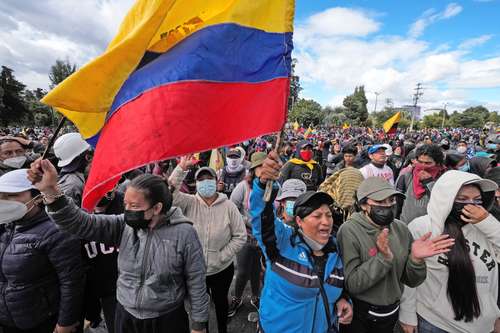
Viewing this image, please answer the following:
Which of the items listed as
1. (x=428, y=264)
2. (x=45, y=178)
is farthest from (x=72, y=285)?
(x=428, y=264)

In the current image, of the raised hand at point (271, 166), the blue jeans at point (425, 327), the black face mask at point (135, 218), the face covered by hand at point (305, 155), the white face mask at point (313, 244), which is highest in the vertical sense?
the raised hand at point (271, 166)

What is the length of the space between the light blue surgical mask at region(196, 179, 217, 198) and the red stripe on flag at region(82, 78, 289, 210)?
124 cm

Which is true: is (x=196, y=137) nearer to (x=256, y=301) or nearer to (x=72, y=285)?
(x=72, y=285)

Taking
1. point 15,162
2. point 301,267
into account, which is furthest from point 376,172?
point 15,162

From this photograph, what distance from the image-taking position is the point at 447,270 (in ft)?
6.82

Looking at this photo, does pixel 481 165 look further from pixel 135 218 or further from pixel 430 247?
pixel 135 218

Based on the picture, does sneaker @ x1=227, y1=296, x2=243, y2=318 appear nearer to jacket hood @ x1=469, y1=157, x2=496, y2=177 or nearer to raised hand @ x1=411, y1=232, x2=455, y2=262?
raised hand @ x1=411, y1=232, x2=455, y2=262

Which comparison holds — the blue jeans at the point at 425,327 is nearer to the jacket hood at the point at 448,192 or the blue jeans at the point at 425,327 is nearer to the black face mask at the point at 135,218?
the jacket hood at the point at 448,192

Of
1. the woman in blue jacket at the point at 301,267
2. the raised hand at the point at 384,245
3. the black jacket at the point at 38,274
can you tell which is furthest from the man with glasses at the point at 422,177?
the black jacket at the point at 38,274

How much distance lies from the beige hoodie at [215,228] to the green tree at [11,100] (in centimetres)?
4870

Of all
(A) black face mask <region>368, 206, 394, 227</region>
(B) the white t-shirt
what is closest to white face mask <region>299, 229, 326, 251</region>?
(A) black face mask <region>368, 206, 394, 227</region>

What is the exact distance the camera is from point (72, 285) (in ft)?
7.15

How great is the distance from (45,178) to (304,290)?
6.15 ft

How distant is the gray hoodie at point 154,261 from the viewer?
193cm
